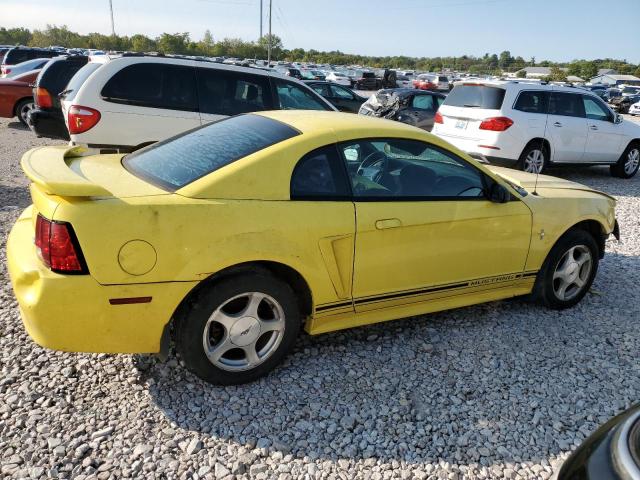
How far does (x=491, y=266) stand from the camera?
3.72 meters

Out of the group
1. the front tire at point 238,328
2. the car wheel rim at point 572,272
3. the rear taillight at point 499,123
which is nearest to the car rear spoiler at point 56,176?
the front tire at point 238,328

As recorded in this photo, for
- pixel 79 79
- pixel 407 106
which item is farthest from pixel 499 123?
pixel 79 79

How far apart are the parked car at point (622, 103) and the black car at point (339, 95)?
2456 centimetres

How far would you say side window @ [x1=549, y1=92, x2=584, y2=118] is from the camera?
9.34 metres

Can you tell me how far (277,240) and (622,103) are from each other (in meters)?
37.7

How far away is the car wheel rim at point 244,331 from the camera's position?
2.86 metres

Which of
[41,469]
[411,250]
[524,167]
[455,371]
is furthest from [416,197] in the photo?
[524,167]

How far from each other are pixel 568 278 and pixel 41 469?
3.88m

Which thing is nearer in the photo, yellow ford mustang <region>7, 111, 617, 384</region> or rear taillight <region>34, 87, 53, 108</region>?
yellow ford mustang <region>7, 111, 617, 384</region>

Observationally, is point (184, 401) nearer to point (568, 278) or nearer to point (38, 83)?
point (568, 278)

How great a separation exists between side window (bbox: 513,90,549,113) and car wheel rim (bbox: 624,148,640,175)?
106 inches

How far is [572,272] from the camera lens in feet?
13.8

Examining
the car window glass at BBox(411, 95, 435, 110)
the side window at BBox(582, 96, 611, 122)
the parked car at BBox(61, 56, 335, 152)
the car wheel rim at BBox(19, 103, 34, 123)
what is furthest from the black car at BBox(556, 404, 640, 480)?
the car wheel rim at BBox(19, 103, 34, 123)

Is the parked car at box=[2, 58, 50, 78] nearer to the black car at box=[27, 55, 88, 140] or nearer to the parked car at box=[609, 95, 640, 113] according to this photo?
the black car at box=[27, 55, 88, 140]
